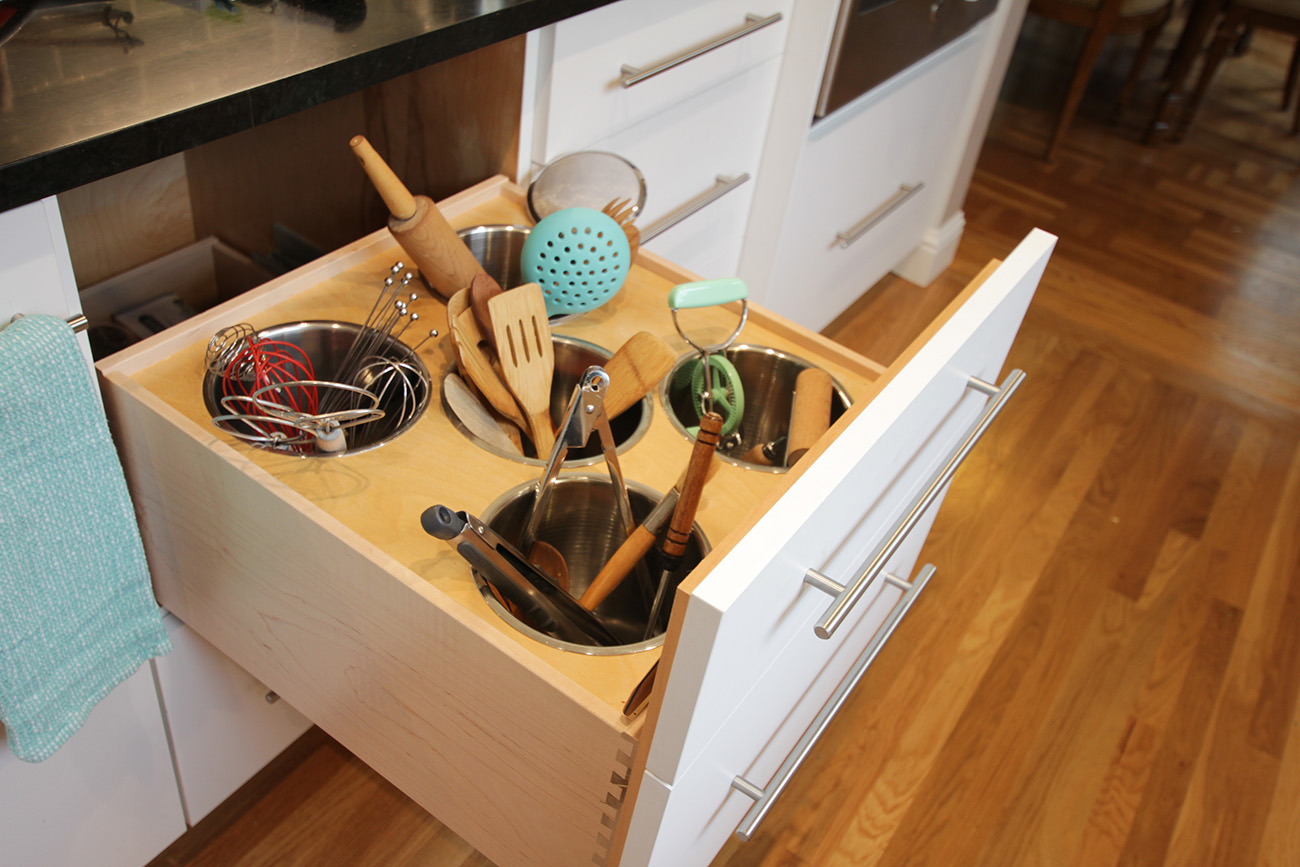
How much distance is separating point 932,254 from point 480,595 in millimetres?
1827

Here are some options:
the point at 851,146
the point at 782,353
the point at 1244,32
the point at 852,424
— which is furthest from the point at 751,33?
the point at 1244,32

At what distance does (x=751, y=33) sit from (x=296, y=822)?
1.09 m

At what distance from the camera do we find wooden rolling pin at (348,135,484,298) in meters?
0.87

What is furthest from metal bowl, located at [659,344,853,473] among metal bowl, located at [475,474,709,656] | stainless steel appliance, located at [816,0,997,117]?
stainless steel appliance, located at [816,0,997,117]

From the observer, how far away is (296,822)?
115 centimetres

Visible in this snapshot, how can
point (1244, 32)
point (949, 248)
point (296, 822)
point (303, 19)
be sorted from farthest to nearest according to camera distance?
point (1244, 32) < point (949, 248) < point (296, 822) < point (303, 19)

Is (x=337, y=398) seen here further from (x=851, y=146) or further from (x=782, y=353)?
(x=851, y=146)

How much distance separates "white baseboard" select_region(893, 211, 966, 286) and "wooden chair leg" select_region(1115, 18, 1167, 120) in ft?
4.11

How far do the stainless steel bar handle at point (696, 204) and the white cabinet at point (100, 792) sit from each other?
2.42ft

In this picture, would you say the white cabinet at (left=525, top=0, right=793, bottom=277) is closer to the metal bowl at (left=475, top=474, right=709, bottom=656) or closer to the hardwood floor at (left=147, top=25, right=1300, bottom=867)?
the metal bowl at (left=475, top=474, right=709, bottom=656)

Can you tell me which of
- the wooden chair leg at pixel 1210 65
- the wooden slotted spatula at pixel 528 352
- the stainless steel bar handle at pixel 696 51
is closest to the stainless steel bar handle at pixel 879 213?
the stainless steel bar handle at pixel 696 51

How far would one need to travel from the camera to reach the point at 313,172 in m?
1.24

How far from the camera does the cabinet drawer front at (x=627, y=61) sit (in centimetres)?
105

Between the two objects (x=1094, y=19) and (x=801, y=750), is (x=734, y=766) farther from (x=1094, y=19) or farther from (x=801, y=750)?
(x=1094, y=19)
